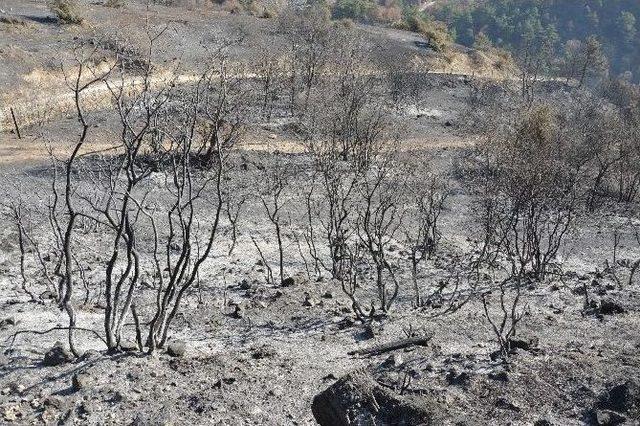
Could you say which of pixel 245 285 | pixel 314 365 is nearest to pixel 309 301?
pixel 245 285

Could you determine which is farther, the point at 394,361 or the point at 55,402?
the point at 394,361

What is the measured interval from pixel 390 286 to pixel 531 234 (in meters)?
3.84

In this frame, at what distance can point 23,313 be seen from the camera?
9.96 m

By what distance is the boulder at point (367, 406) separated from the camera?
6.00 meters

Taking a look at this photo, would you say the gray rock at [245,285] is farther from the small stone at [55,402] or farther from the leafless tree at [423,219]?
the small stone at [55,402]

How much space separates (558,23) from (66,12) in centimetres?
8897

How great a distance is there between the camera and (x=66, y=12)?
1266 inches

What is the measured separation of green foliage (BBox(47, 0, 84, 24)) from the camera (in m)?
32.1

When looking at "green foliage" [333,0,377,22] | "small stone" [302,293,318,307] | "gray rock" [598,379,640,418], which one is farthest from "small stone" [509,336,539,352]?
"green foliage" [333,0,377,22]

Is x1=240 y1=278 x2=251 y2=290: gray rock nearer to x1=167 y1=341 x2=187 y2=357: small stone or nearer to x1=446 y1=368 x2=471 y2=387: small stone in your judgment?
x1=167 y1=341 x2=187 y2=357: small stone

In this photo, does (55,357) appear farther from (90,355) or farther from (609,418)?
(609,418)

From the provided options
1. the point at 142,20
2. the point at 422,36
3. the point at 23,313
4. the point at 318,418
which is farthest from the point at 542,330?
the point at 422,36

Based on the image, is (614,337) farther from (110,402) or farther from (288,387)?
(110,402)

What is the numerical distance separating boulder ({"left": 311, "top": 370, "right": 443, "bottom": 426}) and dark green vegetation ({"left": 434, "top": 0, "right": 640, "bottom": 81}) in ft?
263
